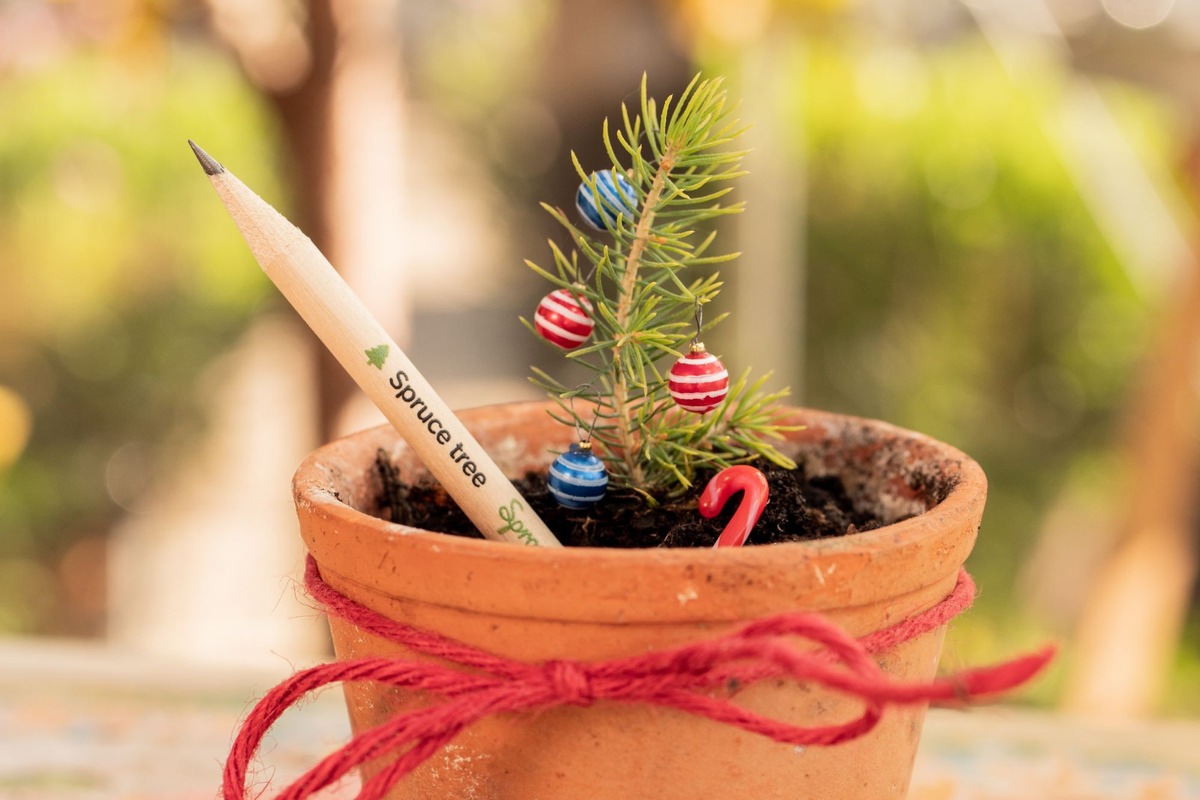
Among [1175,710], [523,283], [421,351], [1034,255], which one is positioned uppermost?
[1034,255]

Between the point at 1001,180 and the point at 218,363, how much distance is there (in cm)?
166

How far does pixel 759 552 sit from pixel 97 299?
2.15 metres

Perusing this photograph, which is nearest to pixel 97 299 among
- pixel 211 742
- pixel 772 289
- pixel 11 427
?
pixel 11 427

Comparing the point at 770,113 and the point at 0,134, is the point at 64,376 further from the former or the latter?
the point at 770,113

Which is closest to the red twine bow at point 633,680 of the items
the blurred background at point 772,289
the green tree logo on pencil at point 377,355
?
the green tree logo on pencil at point 377,355

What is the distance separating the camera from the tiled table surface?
0.76 m

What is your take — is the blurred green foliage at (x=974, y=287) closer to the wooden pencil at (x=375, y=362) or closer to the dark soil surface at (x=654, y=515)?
the dark soil surface at (x=654, y=515)

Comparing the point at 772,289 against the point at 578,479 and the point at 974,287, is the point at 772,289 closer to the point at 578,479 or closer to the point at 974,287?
the point at 974,287

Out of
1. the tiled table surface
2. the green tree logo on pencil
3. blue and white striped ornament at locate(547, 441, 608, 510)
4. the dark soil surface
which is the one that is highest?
Answer: the green tree logo on pencil

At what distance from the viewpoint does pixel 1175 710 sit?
214 cm

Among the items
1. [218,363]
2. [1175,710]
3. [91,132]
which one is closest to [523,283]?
[218,363]

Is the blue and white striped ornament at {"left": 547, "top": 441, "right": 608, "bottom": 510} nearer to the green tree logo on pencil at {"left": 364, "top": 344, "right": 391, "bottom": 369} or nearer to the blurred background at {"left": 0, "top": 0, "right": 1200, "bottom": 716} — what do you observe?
the green tree logo on pencil at {"left": 364, "top": 344, "right": 391, "bottom": 369}

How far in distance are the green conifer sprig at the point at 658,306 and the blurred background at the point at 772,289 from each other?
3.84ft

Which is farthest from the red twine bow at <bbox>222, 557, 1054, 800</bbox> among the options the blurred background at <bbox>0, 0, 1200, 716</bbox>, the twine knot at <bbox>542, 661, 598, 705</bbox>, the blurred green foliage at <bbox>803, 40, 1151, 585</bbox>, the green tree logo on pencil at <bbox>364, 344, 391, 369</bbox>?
the blurred green foliage at <bbox>803, 40, 1151, 585</bbox>
